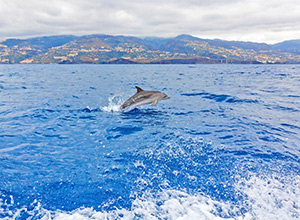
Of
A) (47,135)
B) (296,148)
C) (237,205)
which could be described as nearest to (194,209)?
(237,205)

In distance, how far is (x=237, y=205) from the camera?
507cm

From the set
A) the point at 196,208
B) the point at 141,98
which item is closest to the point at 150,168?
the point at 196,208

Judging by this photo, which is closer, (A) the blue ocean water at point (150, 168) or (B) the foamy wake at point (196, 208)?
(B) the foamy wake at point (196, 208)

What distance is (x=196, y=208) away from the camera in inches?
197

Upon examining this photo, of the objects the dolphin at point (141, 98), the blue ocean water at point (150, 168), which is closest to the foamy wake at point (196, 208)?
the blue ocean water at point (150, 168)

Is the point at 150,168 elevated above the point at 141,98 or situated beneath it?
situated beneath

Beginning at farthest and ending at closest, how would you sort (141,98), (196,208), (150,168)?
Answer: (141,98), (150,168), (196,208)

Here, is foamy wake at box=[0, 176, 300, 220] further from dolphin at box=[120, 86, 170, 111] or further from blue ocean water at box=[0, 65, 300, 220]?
dolphin at box=[120, 86, 170, 111]

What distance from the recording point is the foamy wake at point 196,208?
470 cm

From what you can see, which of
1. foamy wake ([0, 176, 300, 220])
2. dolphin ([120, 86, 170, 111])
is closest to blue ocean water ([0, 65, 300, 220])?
foamy wake ([0, 176, 300, 220])

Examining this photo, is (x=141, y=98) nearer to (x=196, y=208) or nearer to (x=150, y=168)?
(x=150, y=168)

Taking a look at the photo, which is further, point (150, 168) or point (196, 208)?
point (150, 168)

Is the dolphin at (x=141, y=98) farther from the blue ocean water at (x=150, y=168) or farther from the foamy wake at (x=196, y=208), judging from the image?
the foamy wake at (x=196, y=208)

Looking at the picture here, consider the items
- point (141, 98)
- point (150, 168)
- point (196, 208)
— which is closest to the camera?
point (196, 208)
